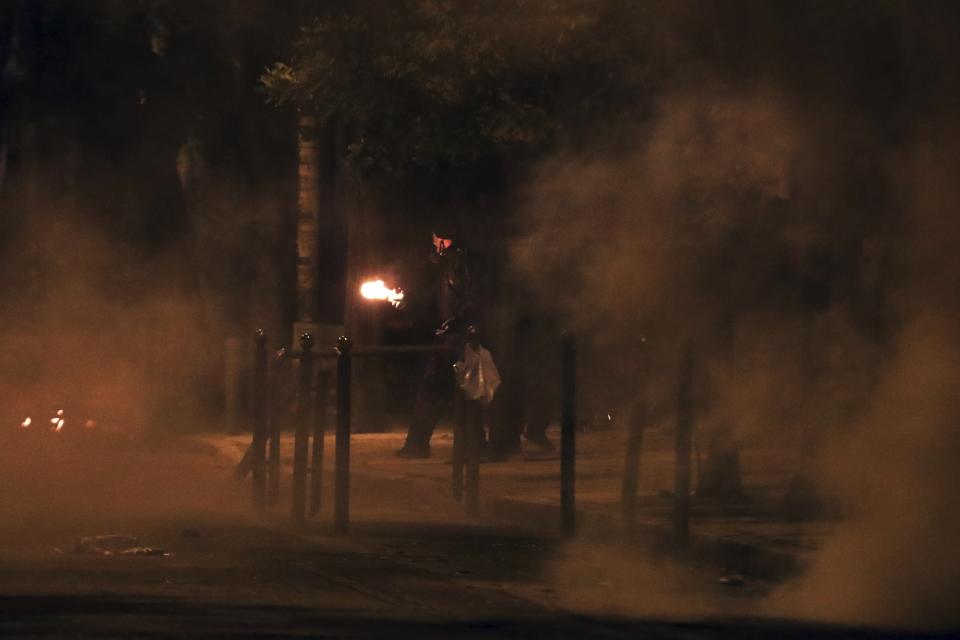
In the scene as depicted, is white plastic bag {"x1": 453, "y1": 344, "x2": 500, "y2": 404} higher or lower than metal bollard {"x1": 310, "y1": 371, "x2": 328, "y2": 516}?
higher

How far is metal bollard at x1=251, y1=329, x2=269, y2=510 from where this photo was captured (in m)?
13.5

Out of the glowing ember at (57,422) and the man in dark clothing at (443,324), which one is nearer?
the man in dark clothing at (443,324)

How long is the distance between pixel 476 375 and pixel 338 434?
178 cm

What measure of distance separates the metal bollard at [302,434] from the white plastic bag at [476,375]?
1.07 metres

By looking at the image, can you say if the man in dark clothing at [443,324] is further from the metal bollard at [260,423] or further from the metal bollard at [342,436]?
the metal bollard at [342,436]

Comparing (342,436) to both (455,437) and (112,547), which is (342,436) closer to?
(455,437)

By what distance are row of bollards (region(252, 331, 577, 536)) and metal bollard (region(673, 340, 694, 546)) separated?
31.5 inches

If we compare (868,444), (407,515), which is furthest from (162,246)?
(868,444)

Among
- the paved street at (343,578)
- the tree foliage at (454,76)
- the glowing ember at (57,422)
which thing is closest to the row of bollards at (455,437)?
the paved street at (343,578)

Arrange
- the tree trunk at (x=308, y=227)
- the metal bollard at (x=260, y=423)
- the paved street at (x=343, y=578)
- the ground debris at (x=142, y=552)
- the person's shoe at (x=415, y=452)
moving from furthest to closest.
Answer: the tree trunk at (x=308, y=227) < the person's shoe at (x=415, y=452) < the metal bollard at (x=260, y=423) < the ground debris at (x=142, y=552) < the paved street at (x=343, y=578)

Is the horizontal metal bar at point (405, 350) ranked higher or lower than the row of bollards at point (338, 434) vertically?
higher

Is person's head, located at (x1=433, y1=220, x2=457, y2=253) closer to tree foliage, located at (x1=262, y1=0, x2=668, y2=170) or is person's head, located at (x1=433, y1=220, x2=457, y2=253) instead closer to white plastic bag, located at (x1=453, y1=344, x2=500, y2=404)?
tree foliage, located at (x1=262, y1=0, x2=668, y2=170)

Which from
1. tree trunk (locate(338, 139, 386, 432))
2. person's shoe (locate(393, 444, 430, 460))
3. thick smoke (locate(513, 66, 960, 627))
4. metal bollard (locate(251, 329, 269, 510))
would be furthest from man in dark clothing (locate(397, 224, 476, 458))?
tree trunk (locate(338, 139, 386, 432))

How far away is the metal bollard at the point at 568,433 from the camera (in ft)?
38.1
